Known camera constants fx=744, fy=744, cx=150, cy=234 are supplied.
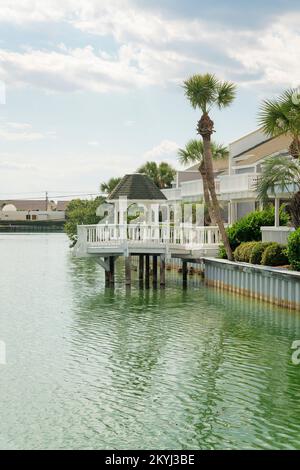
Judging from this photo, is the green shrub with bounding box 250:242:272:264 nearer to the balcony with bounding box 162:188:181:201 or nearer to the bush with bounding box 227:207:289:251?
the bush with bounding box 227:207:289:251

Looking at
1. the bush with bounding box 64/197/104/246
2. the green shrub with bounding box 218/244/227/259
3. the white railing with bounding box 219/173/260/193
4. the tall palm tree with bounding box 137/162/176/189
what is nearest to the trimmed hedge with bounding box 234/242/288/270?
the green shrub with bounding box 218/244/227/259

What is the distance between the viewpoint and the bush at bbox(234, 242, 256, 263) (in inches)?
1260

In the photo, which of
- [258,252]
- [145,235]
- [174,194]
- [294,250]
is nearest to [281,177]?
[258,252]

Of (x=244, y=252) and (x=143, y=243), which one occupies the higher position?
(x=143, y=243)

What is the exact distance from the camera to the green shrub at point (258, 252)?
100 ft

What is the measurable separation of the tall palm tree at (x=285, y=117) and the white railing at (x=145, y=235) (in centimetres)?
679

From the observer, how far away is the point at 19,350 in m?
19.2

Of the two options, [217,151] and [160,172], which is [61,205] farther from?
[217,151]

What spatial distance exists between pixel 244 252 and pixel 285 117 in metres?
6.07

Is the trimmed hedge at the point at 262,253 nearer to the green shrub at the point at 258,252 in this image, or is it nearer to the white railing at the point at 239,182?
the green shrub at the point at 258,252

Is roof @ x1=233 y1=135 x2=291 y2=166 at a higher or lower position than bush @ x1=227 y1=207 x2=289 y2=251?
higher

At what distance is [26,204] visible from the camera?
18425 cm

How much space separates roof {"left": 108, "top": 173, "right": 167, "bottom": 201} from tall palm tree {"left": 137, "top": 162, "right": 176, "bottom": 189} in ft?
117

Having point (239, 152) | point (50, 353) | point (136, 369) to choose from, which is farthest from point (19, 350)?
point (239, 152)
